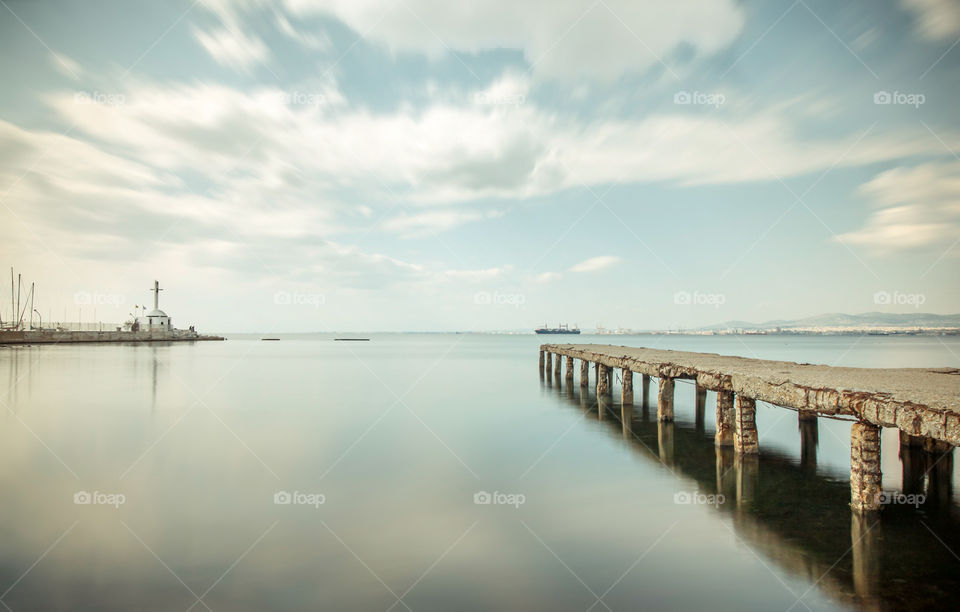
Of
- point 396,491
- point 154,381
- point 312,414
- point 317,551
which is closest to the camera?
point 317,551

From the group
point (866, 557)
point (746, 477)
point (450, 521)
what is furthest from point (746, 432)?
point (450, 521)

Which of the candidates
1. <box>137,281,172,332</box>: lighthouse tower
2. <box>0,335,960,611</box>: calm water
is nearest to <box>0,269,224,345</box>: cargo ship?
<box>137,281,172,332</box>: lighthouse tower

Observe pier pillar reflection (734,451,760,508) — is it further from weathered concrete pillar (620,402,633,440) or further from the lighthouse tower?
the lighthouse tower

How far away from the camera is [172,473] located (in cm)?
1175

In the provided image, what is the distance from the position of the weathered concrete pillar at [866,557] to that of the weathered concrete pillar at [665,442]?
4.93 metres

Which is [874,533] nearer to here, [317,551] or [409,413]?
[317,551]

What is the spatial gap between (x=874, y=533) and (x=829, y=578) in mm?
1839

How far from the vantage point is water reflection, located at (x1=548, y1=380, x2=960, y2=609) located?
6191 millimetres

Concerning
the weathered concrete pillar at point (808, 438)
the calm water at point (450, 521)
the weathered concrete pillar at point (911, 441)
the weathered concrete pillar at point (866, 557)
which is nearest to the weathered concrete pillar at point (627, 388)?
the calm water at point (450, 521)

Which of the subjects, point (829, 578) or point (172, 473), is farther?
point (172, 473)

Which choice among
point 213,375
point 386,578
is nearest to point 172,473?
point 386,578

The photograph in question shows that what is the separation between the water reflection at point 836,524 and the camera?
20.3ft

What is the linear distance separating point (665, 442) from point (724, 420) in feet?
6.81

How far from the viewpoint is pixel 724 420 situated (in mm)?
13438
